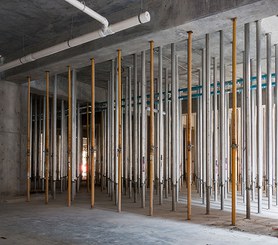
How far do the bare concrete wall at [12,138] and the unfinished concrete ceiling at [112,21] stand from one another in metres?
0.57

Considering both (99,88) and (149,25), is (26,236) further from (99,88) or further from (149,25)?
(99,88)

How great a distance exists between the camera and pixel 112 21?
742 cm

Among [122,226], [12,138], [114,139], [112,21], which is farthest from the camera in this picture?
[12,138]

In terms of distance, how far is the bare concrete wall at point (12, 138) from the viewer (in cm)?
1035

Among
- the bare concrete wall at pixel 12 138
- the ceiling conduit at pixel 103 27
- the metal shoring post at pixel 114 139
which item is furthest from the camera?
the bare concrete wall at pixel 12 138

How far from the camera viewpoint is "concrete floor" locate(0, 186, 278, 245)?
5324mm

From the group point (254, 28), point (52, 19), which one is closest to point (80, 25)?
point (52, 19)

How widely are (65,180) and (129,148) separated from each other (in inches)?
150

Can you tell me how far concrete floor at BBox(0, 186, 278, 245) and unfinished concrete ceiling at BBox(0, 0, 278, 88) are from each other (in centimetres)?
344

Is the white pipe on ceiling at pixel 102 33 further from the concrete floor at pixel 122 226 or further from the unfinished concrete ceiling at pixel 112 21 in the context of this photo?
the concrete floor at pixel 122 226

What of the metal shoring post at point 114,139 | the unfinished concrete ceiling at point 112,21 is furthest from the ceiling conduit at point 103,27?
the metal shoring post at point 114,139

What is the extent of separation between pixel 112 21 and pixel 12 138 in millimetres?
5055

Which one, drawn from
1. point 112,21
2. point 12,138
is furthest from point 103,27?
point 12,138

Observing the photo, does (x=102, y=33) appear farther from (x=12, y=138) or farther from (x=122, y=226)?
(x=12, y=138)
